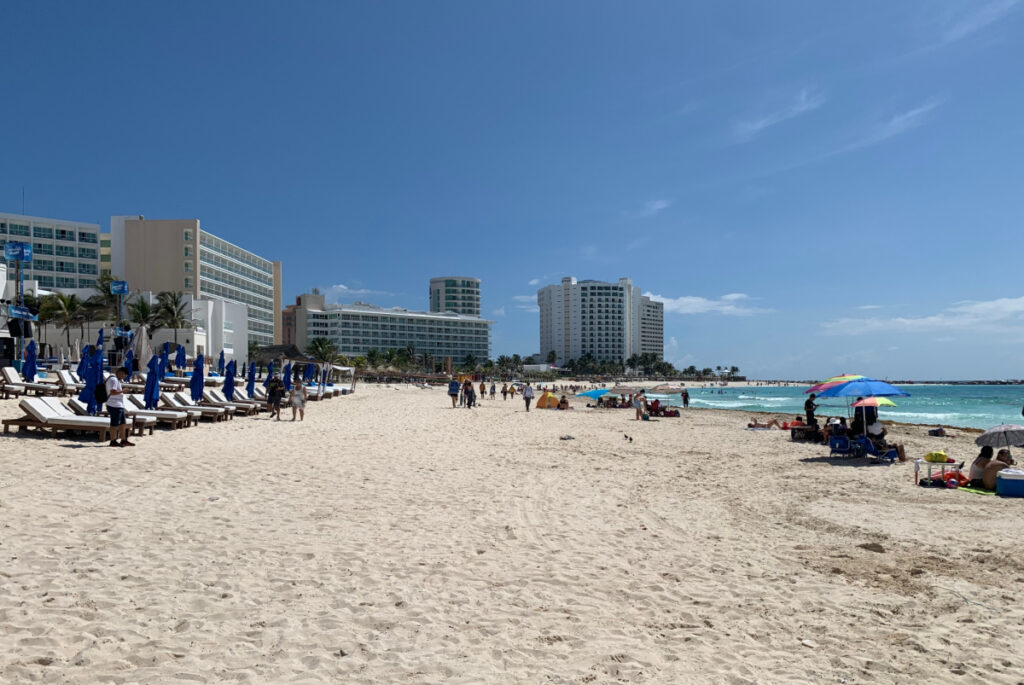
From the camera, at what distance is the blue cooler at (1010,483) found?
31.5 feet

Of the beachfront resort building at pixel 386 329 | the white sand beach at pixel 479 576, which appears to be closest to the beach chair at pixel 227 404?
the white sand beach at pixel 479 576

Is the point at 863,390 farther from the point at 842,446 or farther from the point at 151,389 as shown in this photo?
the point at 151,389

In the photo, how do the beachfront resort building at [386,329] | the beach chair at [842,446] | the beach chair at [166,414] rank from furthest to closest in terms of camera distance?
the beachfront resort building at [386,329]
the beach chair at [166,414]
the beach chair at [842,446]

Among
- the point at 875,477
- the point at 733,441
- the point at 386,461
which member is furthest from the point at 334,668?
the point at 733,441

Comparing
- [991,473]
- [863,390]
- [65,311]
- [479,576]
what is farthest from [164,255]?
[991,473]

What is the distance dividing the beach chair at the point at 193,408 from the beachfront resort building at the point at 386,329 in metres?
108

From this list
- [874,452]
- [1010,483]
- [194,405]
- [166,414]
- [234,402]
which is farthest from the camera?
[234,402]

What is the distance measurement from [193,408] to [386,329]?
11771 cm

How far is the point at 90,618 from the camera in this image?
4.17m

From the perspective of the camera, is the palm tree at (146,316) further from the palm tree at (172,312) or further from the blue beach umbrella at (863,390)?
the blue beach umbrella at (863,390)

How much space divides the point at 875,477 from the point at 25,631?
1248cm

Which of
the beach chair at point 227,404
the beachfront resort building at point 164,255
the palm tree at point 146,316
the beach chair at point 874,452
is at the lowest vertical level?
the beach chair at point 874,452

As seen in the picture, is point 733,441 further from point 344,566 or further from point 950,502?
point 344,566

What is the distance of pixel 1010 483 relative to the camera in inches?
380
